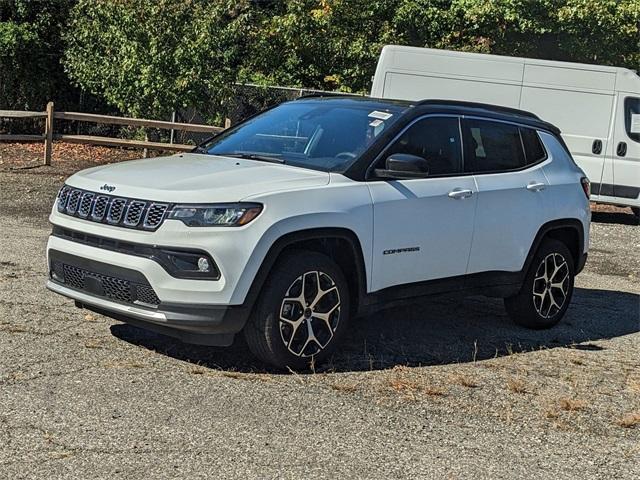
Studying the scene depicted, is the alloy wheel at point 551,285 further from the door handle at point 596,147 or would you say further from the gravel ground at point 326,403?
the door handle at point 596,147

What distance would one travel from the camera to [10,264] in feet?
27.2

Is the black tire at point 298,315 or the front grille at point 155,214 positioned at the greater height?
the front grille at point 155,214

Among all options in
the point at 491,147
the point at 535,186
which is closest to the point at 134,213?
the point at 491,147

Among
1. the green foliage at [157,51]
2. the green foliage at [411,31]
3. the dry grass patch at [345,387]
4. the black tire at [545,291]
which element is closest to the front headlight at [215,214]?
the dry grass patch at [345,387]

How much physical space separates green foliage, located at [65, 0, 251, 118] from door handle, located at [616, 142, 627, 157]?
828 centimetres

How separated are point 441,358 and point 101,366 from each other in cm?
229

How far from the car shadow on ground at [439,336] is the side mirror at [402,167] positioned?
965 millimetres

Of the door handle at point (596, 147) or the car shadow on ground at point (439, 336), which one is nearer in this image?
the car shadow on ground at point (439, 336)

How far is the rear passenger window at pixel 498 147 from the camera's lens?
22.6 ft

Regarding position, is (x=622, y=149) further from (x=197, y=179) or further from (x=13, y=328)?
(x=13, y=328)

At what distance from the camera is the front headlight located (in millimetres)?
5277

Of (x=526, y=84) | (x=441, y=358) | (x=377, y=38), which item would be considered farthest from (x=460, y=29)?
(x=441, y=358)

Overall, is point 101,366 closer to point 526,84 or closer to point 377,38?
point 526,84

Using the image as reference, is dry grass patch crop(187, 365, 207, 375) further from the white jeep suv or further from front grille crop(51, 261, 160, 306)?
front grille crop(51, 261, 160, 306)
